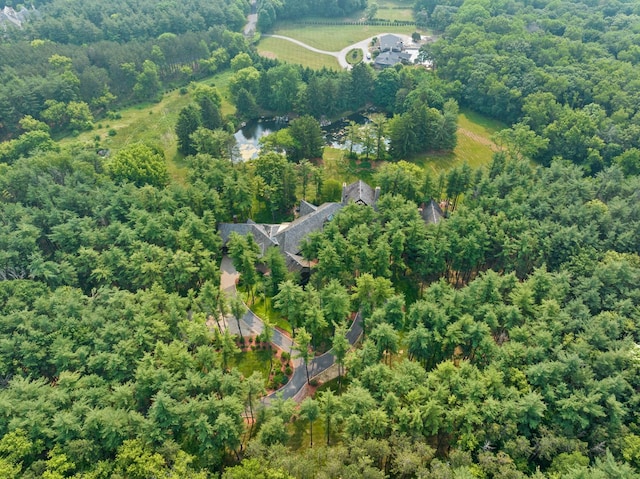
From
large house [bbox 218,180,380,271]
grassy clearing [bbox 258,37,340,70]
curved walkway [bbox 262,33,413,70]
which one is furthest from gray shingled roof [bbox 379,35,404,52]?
large house [bbox 218,180,380,271]

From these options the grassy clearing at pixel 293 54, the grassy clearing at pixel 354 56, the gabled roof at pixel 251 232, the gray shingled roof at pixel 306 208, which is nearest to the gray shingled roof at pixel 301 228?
the gabled roof at pixel 251 232

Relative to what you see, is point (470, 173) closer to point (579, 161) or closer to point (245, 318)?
point (579, 161)

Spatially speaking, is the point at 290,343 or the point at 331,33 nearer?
the point at 290,343

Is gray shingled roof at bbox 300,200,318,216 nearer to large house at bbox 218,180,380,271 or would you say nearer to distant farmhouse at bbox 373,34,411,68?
large house at bbox 218,180,380,271

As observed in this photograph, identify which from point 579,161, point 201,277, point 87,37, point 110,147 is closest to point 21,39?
point 87,37

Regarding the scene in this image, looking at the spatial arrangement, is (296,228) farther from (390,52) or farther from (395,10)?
(395,10)

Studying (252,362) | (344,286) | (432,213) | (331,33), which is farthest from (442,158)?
(331,33)
